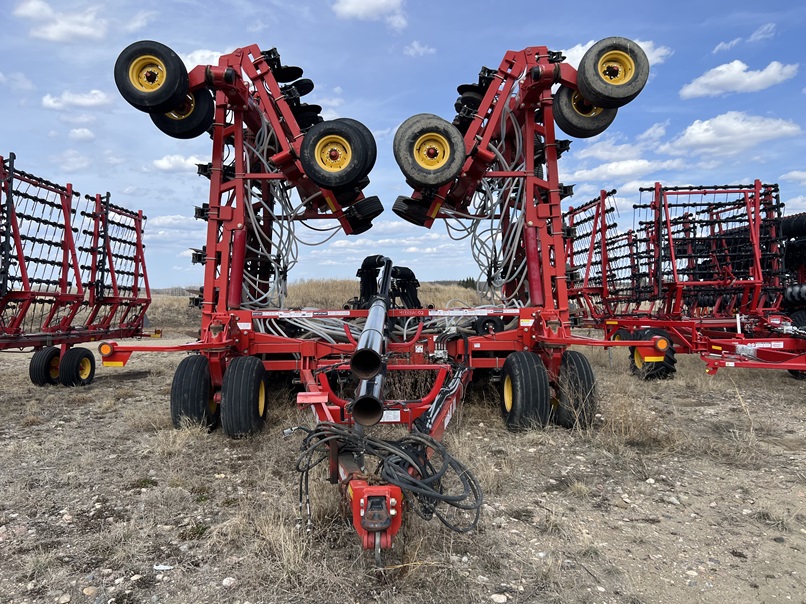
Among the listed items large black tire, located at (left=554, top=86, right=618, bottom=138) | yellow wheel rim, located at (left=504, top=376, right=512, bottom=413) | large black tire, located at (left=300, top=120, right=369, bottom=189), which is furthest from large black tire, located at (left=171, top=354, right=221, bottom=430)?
large black tire, located at (left=554, top=86, right=618, bottom=138)

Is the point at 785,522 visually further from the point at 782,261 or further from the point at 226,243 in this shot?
the point at 782,261

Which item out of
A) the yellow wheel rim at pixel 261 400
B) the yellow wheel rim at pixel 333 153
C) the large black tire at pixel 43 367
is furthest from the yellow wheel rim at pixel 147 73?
the large black tire at pixel 43 367

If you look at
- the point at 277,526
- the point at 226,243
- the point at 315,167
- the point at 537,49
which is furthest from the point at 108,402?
the point at 537,49

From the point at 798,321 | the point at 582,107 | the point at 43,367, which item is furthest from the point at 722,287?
the point at 43,367

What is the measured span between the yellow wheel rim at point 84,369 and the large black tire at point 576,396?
7.13m

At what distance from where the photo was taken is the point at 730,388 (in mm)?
7676

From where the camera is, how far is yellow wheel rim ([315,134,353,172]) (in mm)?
5547

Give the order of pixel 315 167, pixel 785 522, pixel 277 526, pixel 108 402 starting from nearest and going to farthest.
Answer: pixel 277 526 < pixel 785 522 < pixel 315 167 < pixel 108 402

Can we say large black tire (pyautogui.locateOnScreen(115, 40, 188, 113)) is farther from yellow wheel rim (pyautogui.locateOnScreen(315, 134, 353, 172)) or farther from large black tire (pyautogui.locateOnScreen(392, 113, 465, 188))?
large black tire (pyautogui.locateOnScreen(392, 113, 465, 188))

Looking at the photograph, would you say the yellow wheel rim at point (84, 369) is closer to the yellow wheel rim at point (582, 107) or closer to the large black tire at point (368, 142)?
the large black tire at point (368, 142)

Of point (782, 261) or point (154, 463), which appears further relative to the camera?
point (782, 261)

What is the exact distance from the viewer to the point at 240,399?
4883 millimetres

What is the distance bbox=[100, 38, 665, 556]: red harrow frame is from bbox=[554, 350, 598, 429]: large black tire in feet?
0.04

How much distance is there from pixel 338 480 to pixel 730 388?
21.9 feet
